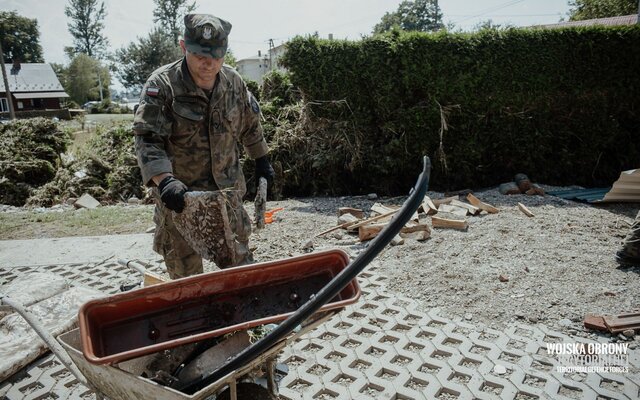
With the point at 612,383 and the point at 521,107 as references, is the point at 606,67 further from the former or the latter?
the point at 612,383

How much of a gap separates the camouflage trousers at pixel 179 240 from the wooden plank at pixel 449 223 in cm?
335

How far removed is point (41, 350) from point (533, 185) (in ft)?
24.3

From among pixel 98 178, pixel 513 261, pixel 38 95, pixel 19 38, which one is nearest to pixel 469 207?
pixel 513 261

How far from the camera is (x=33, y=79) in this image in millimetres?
45062

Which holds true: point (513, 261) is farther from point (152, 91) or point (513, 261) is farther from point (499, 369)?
point (152, 91)

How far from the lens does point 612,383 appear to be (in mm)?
2684

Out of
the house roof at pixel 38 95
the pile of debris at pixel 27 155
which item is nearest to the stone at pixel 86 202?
the pile of debris at pixel 27 155

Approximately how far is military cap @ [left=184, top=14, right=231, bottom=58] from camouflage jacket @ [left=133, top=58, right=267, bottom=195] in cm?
23

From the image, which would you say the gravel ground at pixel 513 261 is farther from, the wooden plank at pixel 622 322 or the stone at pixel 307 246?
the wooden plank at pixel 622 322

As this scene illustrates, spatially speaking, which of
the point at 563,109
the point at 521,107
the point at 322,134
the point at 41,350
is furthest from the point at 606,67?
the point at 41,350

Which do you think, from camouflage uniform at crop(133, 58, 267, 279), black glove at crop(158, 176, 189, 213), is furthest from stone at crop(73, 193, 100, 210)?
black glove at crop(158, 176, 189, 213)

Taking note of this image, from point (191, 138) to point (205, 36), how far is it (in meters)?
0.67

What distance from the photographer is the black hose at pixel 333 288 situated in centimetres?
129

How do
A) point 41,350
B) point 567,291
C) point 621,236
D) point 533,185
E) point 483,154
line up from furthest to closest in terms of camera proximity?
point 483,154 → point 533,185 → point 621,236 → point 567,291 → point 41,350
